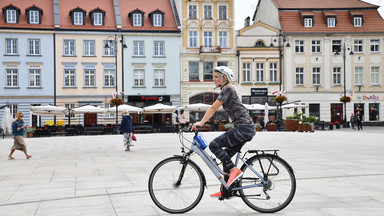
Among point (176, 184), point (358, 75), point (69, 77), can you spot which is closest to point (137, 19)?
point (69, 77)

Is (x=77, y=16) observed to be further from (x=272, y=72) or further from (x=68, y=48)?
(x=272, y=72)

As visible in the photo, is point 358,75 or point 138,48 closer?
point 138,48

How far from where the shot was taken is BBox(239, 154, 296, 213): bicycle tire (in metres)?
5.35

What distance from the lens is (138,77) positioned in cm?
4338

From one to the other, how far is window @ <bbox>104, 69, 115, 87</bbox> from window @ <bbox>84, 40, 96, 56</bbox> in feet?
7.15

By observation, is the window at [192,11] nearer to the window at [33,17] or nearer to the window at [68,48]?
the window at [68,48]

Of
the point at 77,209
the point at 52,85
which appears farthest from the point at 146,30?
the point at 77,209

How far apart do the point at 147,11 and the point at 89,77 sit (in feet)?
30.9

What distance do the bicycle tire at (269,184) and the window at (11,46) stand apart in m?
40.0

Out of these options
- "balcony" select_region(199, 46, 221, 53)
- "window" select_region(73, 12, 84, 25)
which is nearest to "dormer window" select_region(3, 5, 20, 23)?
"window" select_region(73, 12, 84, 25)

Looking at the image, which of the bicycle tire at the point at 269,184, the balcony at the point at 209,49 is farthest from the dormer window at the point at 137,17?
the bicycle tire at the point at 269,184

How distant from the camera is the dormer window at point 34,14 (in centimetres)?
4176

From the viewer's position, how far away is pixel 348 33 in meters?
46.1

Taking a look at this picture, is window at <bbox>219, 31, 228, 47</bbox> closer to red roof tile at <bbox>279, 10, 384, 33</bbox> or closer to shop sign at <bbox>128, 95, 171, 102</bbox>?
red roof tile at <bbox>279, 10, 384, 33</bbox>
